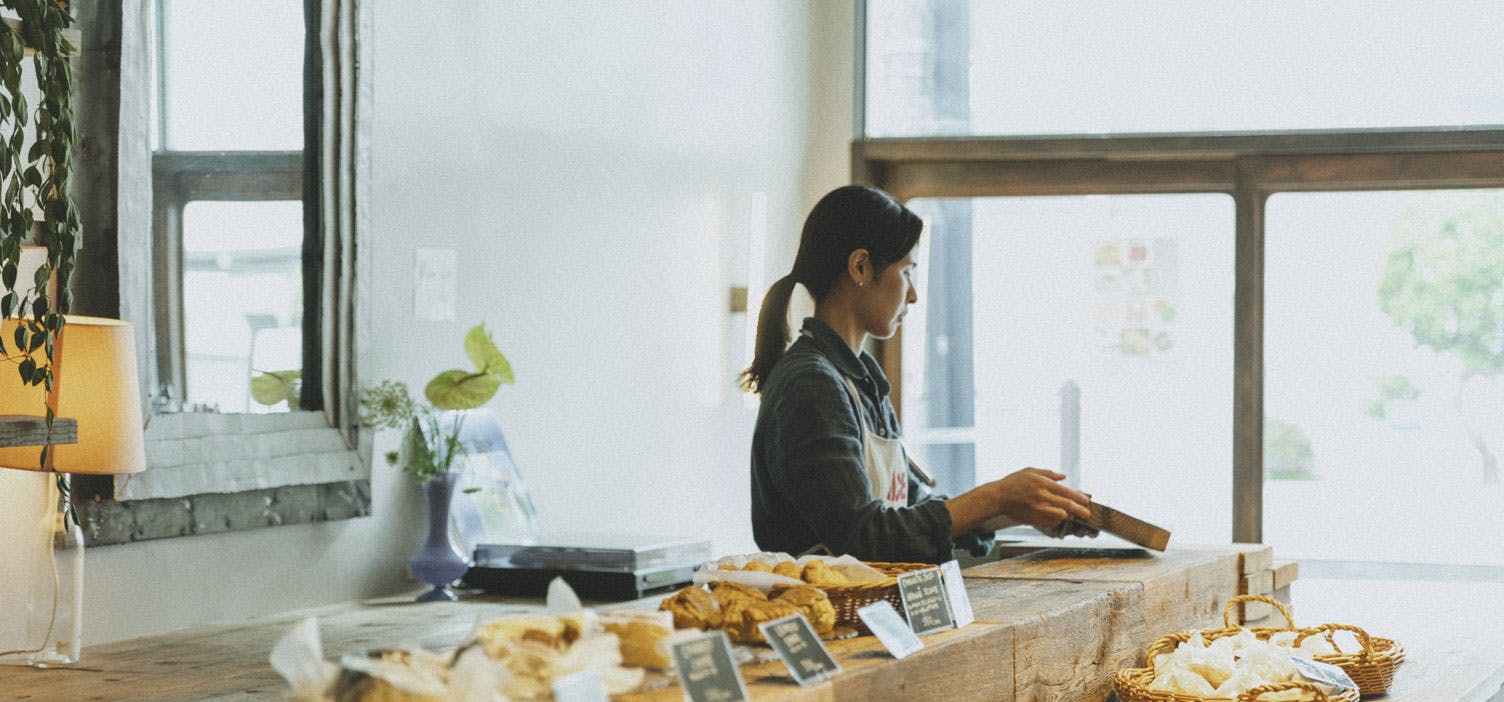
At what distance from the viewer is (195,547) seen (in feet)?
8.60

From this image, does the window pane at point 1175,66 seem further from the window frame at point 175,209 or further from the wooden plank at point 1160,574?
the window frame at point 175,209

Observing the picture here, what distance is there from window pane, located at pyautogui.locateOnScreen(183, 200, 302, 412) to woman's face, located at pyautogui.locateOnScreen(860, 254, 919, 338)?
3.37 feet

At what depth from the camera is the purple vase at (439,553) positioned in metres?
3.03

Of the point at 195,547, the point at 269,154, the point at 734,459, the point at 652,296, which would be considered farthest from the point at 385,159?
the point at 734,459

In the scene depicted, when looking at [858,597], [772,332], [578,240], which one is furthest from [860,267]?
[578,240]

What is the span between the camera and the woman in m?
2.12

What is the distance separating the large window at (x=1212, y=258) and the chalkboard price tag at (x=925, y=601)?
11.8ft

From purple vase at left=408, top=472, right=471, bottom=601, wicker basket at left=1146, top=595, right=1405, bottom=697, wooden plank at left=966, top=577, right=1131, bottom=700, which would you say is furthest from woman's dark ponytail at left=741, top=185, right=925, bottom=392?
purple vase at left=408, top=472, right=471, bottom=601

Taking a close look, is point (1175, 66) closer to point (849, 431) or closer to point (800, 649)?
point (849, 431)

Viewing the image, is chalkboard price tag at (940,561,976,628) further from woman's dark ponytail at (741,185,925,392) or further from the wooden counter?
woman's dark ponytail at (741,185,925,392)

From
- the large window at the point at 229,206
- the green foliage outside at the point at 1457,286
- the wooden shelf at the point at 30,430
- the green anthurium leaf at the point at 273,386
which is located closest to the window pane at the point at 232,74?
the large window at the point at 229,206

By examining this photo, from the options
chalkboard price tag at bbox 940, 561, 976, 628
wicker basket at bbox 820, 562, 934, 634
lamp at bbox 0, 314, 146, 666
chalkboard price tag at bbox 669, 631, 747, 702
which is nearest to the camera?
chalkboard price tag at bbox 669, 631, 747, 702

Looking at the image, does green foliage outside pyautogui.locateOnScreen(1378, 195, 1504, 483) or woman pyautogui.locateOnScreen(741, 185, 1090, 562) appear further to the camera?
green foliage outside pyautogui.locateOnScreen(1378, 195, 1504, 483)

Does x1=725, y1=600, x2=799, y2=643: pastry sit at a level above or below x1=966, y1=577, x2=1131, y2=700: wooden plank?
above
